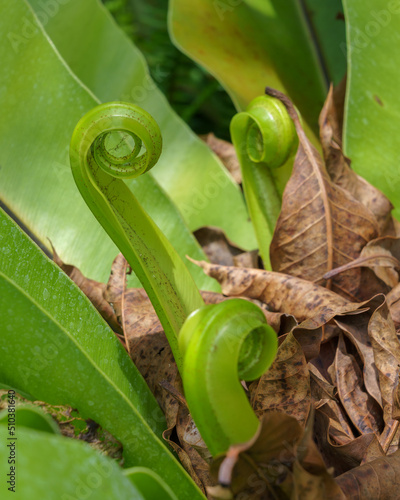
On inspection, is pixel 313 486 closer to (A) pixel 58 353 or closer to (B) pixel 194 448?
(B) pixel 194 448

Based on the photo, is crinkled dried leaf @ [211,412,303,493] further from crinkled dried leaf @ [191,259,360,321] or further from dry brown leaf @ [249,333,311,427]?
crinkled dried leaf @ [191,259,360,321]

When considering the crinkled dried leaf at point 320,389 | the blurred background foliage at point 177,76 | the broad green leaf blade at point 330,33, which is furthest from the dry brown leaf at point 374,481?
the blurred background foliage at point 177,76

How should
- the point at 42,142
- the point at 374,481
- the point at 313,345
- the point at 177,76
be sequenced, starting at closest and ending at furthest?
the point at 374,481
the point at 313,345
the point at 42,142
the point at 177,76

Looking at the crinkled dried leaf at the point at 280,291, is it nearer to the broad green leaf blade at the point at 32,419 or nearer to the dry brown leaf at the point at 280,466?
the dry brown leaf at the point at 280,466

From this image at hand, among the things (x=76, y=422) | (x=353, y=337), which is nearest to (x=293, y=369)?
(x=353, y=337)

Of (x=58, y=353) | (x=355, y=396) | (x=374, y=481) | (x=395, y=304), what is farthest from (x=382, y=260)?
(x=58, y=353)
